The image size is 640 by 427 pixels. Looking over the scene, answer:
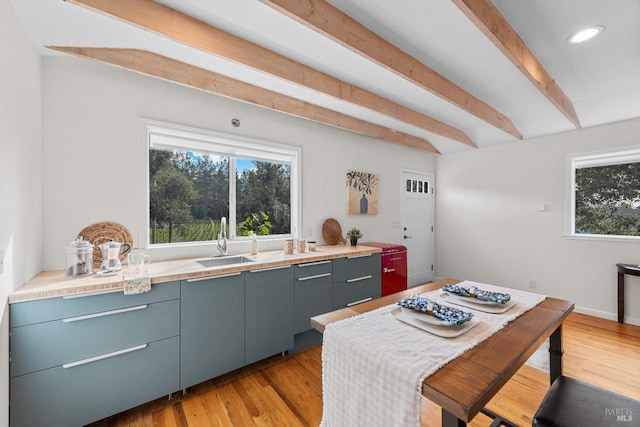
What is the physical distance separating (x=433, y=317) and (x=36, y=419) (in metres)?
2.14

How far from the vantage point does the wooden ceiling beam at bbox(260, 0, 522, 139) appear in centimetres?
146

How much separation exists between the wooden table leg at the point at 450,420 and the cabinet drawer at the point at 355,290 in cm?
192

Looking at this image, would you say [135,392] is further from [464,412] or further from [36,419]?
[464,412]

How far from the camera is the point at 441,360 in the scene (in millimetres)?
913

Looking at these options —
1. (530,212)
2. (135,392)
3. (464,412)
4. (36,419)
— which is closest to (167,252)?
(135,392)

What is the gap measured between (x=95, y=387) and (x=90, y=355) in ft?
0.66

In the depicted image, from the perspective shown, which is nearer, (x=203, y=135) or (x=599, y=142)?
(x=203, y=135)

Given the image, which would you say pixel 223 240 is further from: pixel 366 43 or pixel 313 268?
pixel 366 43

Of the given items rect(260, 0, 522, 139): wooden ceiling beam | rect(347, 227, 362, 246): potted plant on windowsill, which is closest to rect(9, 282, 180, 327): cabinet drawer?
rect(260, 0, 522, 139): wooden ceiling beam

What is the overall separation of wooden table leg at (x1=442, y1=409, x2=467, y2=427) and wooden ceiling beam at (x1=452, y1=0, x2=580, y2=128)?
1.78 meters

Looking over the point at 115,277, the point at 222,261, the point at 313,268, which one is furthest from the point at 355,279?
the point at 115,277

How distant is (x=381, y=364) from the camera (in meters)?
0.93

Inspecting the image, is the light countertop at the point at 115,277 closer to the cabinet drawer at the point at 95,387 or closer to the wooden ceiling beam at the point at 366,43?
the cabinet drawer at the point at 95,387

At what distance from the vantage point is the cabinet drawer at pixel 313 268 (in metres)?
2.46
